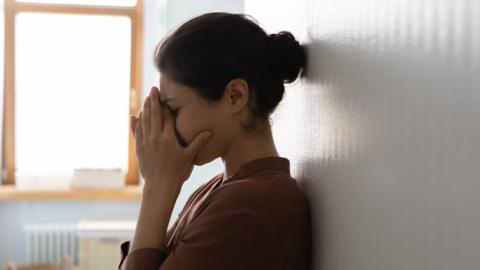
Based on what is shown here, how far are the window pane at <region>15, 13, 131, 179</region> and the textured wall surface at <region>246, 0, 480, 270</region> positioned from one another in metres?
3.04

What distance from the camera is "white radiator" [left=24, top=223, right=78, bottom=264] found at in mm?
3584

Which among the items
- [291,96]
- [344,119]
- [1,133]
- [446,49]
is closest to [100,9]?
[1,133]

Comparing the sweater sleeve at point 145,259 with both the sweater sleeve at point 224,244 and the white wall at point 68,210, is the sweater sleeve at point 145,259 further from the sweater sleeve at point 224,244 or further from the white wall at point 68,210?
the white wall at point 68,210

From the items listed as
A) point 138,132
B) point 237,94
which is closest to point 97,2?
point 138,132

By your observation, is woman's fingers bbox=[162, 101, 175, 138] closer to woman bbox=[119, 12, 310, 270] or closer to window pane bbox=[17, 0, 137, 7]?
woman bbox=[119, 12, 310, 270]

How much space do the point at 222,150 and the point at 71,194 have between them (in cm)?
276

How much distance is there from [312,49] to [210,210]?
28 cm

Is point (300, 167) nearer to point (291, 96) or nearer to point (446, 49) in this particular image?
point (291, 96)

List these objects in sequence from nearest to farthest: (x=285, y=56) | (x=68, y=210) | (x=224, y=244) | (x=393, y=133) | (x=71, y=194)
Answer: (x=393, y=133) → (x=224, y=244) → (x=285, y=56) → (x=71, y=194) → (x=68, y=210)

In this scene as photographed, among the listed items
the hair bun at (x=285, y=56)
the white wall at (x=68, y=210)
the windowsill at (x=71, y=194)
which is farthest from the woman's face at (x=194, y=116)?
the windowsill at (x=71, y=194)

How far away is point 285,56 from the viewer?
35.7 inches

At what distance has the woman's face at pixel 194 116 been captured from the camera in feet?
3.02

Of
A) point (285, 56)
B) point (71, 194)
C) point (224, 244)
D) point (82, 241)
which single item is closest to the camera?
point (224, 244)

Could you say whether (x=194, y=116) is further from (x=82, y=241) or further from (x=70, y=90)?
(x=70, y=90)
